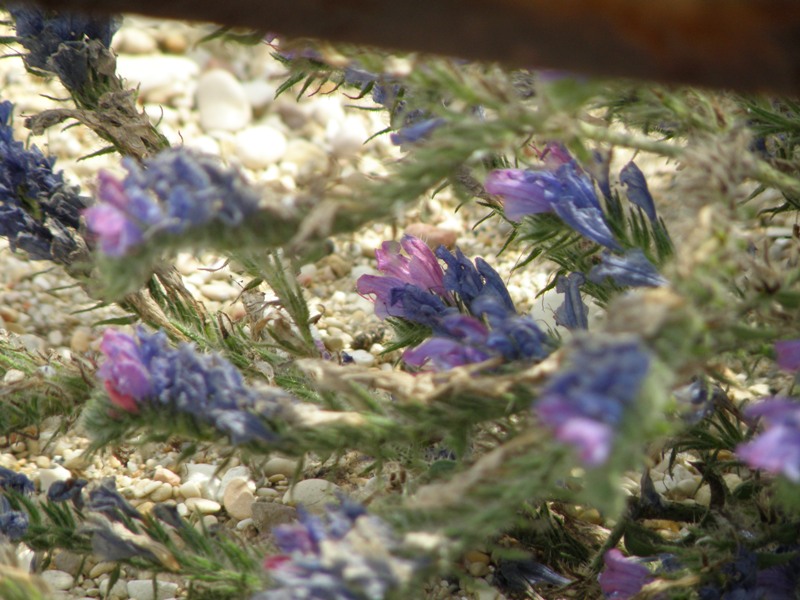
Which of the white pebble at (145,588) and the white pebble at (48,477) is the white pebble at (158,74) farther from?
the white pebble at (145,588)

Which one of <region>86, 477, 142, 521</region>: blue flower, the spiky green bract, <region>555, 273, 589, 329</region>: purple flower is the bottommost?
<region>86, 477, 142, 521</region>: blue flower

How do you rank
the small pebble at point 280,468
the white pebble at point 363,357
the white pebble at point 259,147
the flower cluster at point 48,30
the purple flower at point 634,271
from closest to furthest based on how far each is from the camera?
1. the purple flower at point 634,271
2. the flower cluster at point 48,30
3. the small pebble at point 280,468
4. the white pebble at point 363,357
5. the white pebble at point 259,147

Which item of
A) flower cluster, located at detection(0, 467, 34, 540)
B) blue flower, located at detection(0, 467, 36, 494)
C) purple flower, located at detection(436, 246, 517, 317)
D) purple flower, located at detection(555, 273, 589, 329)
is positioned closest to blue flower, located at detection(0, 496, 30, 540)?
flower cluster, located at detection(0, 467, 34, 540)

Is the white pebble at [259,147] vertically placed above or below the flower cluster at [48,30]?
below

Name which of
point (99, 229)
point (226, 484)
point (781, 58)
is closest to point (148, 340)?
point (99, 229)

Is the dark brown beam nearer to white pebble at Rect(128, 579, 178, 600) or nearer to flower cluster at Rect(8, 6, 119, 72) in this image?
flower cluster at Rect(8, 6, 119, 72)

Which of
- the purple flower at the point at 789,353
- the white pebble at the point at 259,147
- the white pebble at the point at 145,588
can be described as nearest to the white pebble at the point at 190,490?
the white pebble at the point at 145,588

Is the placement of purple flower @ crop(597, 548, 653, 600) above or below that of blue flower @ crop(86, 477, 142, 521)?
below
